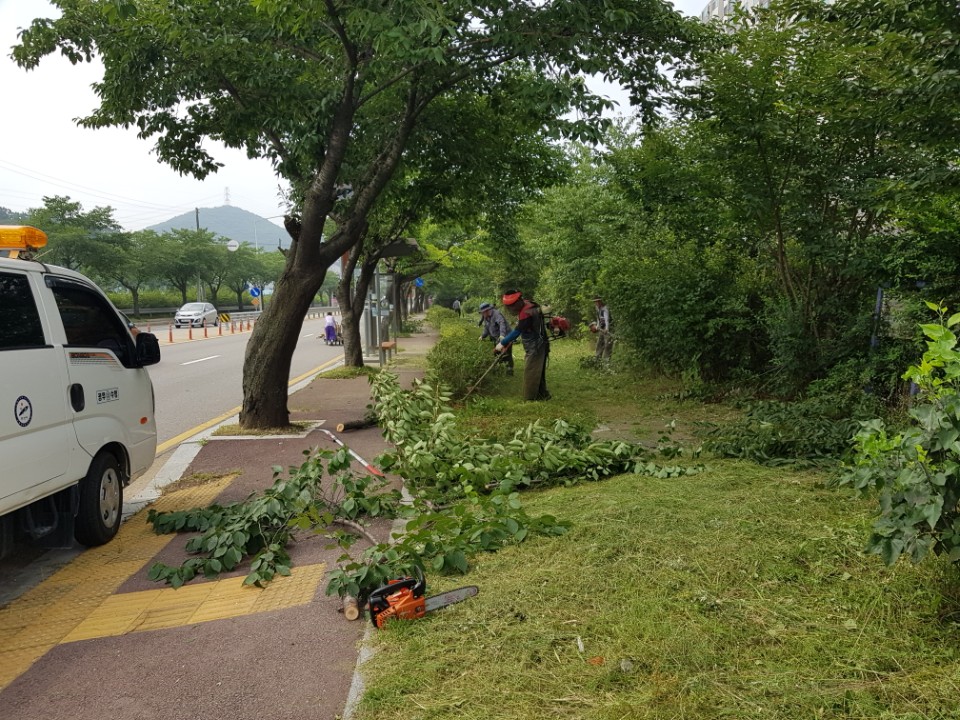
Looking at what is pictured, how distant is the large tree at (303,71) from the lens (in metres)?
7.68

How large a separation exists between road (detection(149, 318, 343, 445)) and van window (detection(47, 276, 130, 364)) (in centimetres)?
384

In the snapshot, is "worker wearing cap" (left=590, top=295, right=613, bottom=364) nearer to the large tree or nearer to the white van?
the large tree

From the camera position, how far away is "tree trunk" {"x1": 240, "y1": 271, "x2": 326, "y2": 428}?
30.2 ft

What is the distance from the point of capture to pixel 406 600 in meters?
3.51

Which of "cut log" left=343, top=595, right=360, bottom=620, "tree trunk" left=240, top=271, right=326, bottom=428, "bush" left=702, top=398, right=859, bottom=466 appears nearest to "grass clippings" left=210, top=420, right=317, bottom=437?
"tree trunk" left=240, top=271, right=326, bottom=428

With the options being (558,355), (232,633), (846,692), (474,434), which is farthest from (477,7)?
(558,355)

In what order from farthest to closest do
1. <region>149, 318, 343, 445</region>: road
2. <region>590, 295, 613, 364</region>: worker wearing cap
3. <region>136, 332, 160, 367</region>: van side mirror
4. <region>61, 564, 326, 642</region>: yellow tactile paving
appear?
<region>590, 295, 613, 364</region>: worker wearing cap → <region>149, 318, 343, 445</region>: road → <region>136, 332, 160, 367</region>: van side mirror → <region>61, 564, 326, 642</region>: yellow tactile paving

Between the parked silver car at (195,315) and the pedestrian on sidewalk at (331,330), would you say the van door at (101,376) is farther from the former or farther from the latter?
the parked silver car at (195,315)

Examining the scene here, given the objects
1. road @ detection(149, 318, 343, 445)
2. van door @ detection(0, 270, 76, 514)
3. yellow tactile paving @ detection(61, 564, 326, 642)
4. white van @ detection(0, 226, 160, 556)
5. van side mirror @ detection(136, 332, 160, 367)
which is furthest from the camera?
road @ detection(149, 318, 343, 445)

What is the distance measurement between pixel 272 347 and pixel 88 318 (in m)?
3.97

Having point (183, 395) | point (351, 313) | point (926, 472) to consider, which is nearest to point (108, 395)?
point (926, 472)

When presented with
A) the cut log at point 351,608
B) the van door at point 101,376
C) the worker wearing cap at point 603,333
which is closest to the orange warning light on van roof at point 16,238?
the van door at point 101,376

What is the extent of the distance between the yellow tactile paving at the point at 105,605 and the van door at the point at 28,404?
2.12 ft

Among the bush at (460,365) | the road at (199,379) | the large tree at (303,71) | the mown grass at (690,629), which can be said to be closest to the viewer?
the mown grass at (690,629)
